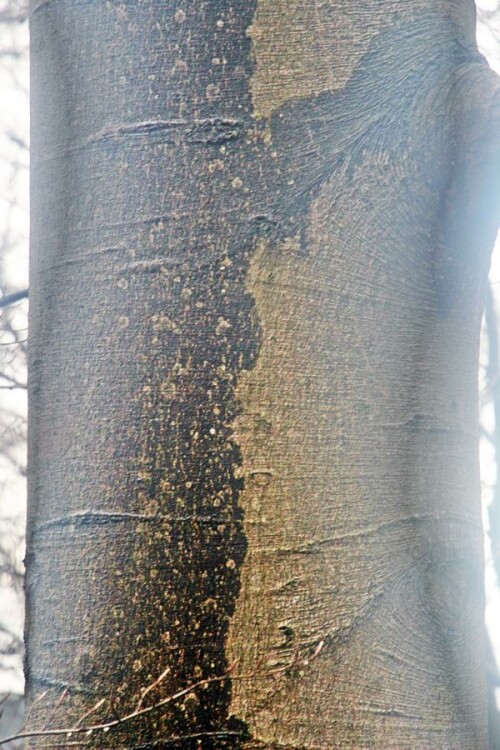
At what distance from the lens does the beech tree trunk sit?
1.42 ft

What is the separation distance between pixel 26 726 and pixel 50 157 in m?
0.36

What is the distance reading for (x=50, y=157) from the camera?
0.51 meters

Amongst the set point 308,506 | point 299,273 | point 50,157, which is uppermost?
point 50,157

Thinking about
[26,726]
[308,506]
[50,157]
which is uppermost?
[50,157]

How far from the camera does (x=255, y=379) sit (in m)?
0.45

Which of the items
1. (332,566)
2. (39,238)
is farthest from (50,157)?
(332,566)

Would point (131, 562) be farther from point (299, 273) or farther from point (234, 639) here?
point (299, 273)

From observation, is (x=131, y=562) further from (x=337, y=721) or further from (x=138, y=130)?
(x=138, y=130)

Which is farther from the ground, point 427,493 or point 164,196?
point 164,196

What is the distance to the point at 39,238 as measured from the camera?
52 centimetres

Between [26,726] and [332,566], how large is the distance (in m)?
0.21

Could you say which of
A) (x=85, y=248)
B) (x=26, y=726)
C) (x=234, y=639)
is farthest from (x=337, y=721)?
(x=85, y=248)

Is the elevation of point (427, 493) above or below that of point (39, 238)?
below

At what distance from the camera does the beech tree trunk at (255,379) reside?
0.43 meters
